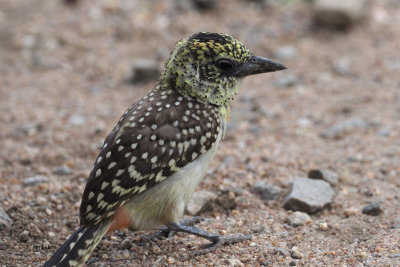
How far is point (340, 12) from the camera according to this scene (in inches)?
346

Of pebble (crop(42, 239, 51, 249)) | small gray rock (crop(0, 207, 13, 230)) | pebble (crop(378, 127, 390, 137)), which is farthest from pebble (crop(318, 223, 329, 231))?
small gray rock (crop(0, 207, 13, 230))

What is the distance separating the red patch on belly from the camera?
12.8 feet

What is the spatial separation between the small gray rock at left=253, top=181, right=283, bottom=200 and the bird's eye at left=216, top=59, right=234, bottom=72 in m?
1.31

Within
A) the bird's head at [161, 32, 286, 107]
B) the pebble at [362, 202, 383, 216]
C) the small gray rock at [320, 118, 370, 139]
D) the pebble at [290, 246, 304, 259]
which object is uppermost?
the bird's head at [161, 32, 286, 107]

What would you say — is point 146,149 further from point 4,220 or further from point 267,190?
point 267,190

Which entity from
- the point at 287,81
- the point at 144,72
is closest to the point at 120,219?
the point at 144,72

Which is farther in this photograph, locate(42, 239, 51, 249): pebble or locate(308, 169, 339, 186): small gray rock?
locate(308, 169, 339, 186): small gray rock

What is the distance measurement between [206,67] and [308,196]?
1.46m

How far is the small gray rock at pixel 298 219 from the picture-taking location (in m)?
4.59

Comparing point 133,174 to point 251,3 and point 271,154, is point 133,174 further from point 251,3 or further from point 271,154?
point 251,3

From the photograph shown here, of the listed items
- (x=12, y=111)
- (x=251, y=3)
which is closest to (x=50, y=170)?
(x=12, y=111)

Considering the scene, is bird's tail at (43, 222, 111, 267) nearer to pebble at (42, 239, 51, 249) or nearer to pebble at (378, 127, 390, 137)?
pebble at (42, 239, 51, 249)

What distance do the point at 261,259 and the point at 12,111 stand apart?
4449mm

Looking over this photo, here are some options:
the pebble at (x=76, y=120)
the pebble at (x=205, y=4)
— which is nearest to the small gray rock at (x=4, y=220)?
the pebble at (x=76, y=120)
